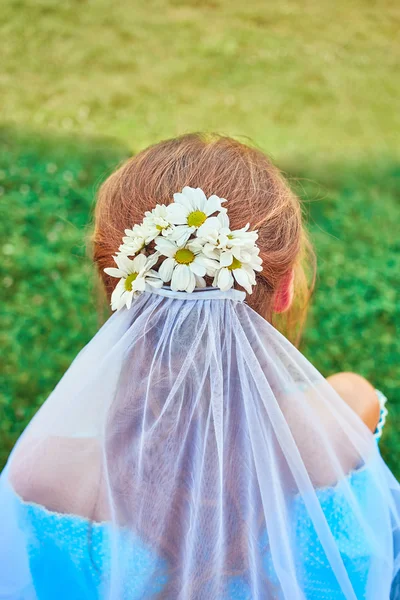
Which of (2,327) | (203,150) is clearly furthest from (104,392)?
(2,327)

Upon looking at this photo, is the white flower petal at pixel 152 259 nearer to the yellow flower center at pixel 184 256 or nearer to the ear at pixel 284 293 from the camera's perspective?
the yellow flower center at pixel 184 256

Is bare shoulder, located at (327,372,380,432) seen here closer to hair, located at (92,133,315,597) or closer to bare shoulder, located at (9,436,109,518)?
hair, located at (92,133,315,597)

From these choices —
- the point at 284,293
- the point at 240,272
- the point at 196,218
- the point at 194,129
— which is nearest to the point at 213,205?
the point at 196,218

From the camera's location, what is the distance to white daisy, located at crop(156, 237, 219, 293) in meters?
1.34

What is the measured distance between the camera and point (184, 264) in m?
1.35

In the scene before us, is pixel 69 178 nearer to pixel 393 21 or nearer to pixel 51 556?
pixel 51 556

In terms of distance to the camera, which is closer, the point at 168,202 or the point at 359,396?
the point at 168,202

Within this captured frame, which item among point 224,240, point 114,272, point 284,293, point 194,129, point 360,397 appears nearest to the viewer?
point 224,240

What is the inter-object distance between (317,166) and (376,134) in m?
0.70

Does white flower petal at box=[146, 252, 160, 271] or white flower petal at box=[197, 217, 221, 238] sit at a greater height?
white flower petal at box=[197, 217, 221, 238]

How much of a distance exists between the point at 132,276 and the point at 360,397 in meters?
1.07

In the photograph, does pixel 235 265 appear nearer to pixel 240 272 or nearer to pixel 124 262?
pixel 240 272

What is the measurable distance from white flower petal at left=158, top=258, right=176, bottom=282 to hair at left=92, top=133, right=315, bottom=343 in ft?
0.54

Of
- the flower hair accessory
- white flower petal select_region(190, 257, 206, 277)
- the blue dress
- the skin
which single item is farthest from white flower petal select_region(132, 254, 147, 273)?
the skin
